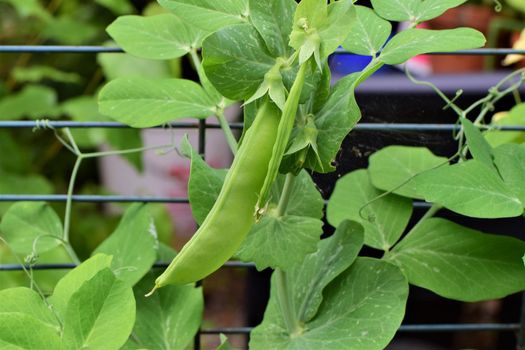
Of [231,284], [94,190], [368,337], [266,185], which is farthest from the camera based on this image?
[231,284]

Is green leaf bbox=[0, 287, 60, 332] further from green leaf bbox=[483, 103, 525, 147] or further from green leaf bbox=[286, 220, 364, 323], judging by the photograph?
green leaf bbox=[483, 103, 525, 147]

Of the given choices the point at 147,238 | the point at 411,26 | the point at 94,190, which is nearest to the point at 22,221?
the point at 147,238

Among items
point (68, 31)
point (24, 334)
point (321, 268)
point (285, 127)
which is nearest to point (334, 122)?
point (285, 127)

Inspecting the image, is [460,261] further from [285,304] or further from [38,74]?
[38,74]

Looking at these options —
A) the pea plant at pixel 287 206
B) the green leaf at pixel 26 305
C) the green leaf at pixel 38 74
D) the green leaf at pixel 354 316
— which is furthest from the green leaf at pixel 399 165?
the green leaf at pixel 38 74

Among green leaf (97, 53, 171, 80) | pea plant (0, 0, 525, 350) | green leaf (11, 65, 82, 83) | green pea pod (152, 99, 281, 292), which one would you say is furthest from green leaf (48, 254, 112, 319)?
green leaf (11, 65, 82, 83)

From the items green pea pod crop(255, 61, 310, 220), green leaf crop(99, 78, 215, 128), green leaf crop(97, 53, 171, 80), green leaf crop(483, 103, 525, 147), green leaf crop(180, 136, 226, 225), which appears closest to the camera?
green pea pod crop(255, 61, 310, 220)

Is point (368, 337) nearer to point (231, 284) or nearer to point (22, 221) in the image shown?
point (22, 221)
